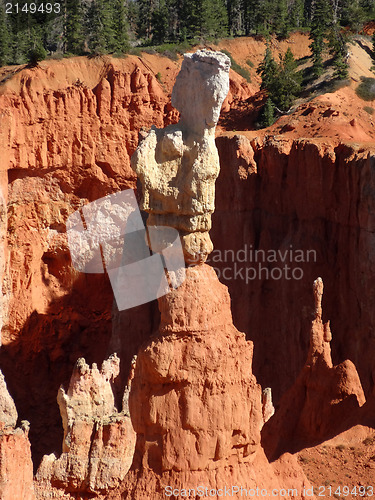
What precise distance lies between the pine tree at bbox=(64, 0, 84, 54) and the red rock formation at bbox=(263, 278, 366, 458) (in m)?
27.3

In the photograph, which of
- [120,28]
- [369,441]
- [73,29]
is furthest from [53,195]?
[369,441]

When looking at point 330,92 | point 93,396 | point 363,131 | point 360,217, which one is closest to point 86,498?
point 93,396

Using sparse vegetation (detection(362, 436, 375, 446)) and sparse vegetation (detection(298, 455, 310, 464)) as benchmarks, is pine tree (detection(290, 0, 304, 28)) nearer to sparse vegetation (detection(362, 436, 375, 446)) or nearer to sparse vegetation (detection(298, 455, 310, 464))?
sparse vegetation (detection(362, 436, 375, 446))

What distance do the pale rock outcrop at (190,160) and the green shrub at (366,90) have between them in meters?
23.2

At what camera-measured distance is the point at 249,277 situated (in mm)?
35781

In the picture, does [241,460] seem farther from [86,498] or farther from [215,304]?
[86,498]

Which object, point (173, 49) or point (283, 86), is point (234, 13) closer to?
point (173, 49)

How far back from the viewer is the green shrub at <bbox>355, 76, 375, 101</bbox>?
40972mm

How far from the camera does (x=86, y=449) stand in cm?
2831

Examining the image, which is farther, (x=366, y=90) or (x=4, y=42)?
(x=4, y=42)

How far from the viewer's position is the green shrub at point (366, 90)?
1613 inches

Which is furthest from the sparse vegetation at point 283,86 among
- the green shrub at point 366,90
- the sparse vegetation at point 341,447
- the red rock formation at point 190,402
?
the red rock formation at point 190,402

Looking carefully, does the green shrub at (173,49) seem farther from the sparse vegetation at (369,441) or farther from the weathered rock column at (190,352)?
the weathered rock column at (190,352)

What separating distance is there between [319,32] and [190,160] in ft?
107
